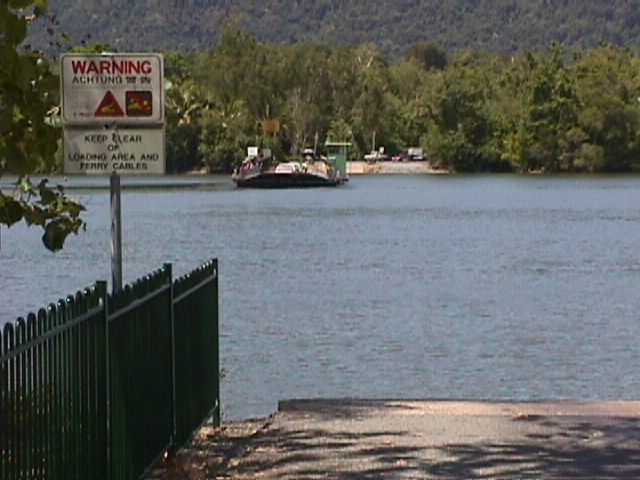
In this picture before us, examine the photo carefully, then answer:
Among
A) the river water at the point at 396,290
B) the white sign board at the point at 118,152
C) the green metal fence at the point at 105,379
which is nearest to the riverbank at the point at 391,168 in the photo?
the river water at the point at 396,290

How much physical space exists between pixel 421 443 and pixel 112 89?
3441 mm

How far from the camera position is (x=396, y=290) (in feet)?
117

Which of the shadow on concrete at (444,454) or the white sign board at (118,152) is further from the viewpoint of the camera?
the shadow on concrete at (444,454)

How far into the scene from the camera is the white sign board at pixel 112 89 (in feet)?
35.4

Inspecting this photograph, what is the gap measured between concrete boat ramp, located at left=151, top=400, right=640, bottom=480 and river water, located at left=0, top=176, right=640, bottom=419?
172 inches

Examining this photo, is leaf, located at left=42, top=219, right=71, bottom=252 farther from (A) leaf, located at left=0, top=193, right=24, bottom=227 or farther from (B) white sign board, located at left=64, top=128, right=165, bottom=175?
(B) white sign board, located at left=64, top=128, right=165, bottom=175

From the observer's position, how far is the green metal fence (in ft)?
25.8

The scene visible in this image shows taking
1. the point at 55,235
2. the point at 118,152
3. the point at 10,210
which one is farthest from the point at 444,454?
the point at 10,210

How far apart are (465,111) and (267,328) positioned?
12013cm

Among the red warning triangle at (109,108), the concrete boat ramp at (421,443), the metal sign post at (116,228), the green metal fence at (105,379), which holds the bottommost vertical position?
the concrete boat ramp at (421,443)

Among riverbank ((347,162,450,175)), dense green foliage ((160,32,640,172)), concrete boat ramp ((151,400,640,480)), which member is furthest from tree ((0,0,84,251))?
riverbank ((347,162,450,175))

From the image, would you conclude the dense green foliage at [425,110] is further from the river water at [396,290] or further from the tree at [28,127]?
the tree at [28,127]

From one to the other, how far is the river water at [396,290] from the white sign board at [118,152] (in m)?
7.16

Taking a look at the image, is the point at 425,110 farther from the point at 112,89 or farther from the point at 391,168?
the point at 112,89
